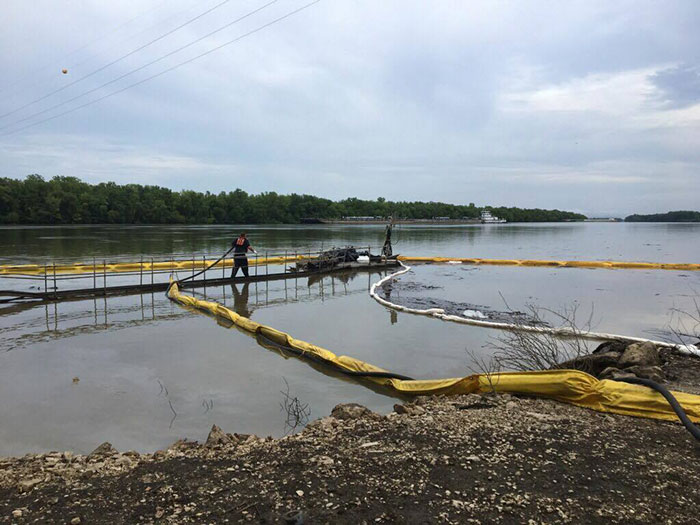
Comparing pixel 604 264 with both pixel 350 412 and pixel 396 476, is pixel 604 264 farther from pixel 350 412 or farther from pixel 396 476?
pixel 396 476

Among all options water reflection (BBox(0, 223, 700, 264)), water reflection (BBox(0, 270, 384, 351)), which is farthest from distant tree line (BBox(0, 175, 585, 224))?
water reflection (BBox(0, 270, 384, 351))

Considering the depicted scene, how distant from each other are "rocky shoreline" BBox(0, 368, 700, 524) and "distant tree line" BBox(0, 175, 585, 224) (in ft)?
169

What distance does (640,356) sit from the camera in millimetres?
7094

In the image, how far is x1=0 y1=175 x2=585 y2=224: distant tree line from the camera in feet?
287

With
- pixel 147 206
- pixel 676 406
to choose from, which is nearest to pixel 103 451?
Result: pixel 676 406

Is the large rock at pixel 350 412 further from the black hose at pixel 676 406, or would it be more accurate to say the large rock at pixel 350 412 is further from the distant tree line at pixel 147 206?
the distant tree line at pixel 147 206

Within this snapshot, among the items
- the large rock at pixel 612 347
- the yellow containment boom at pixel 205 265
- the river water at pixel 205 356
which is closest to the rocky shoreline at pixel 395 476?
the river water at pixel 205 356

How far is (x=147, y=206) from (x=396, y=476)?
116 m

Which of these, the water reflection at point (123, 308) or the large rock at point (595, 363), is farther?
the water reflection at point (123, 308)

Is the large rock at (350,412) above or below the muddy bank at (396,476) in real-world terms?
below

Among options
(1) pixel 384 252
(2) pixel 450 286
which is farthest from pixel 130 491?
(1) pixel 384 252

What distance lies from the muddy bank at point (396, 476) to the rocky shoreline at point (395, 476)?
0.04 feet

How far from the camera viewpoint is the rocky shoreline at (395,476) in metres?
3.36

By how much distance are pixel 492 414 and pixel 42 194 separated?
10395 centimetres
